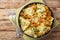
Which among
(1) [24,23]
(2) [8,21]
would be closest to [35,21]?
(1) [24,23]

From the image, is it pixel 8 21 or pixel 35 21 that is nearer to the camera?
pixel 35 21

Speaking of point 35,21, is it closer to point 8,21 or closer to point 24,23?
point 24,23

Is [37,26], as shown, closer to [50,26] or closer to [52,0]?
[50,26]

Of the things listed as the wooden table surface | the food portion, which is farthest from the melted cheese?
the wooden table surface

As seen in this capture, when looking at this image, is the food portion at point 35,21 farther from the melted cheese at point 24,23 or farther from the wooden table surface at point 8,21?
the wooden table surface at point 8,21

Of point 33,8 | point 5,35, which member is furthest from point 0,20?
point 33,8
